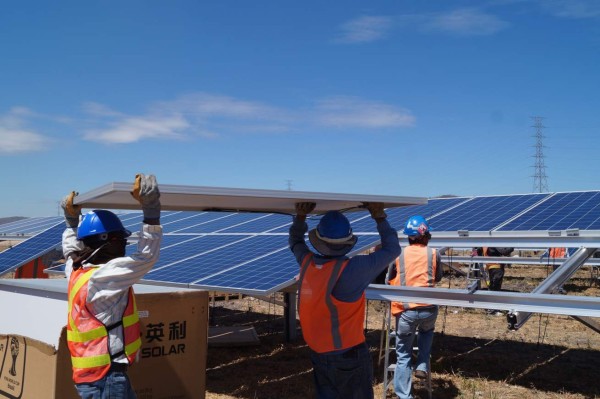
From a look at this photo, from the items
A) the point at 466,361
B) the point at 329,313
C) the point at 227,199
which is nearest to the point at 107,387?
the point at 227,199

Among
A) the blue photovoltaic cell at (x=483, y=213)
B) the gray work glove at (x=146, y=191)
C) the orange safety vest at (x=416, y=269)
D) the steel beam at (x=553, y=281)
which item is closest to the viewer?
the gray work glove at (x=146, y=191)

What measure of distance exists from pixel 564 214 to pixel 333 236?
A: 5.55 metres

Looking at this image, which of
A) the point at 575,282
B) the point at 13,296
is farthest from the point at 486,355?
the point at 575,282

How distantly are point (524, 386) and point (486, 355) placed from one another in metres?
1.95

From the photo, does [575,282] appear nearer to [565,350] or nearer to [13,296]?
[565,350]

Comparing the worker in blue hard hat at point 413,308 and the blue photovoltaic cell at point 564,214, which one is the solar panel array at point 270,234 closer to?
the blue photovoltaic cell at point 564,214

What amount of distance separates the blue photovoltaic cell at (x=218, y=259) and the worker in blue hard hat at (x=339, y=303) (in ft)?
11.7

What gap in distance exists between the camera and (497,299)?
224 inches

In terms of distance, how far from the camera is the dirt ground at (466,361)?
25.0ft

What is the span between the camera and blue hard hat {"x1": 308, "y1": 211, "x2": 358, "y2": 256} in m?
4.23

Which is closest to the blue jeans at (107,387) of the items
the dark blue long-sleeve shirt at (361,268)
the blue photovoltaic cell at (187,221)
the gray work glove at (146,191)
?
the gray work glove at (146,191)

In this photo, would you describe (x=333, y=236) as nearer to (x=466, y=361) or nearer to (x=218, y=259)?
(x=218, y=259)

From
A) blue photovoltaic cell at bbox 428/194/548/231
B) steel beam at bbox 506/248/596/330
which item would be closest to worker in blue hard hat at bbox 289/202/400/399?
steel beam at bbox 506/248/596/330

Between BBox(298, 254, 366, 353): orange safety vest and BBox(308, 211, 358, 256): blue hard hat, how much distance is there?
4.0 inches
